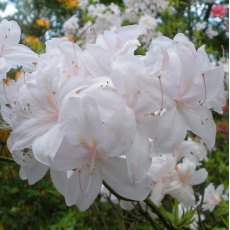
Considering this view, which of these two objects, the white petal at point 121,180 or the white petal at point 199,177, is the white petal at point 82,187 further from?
the white petal at point 199,177

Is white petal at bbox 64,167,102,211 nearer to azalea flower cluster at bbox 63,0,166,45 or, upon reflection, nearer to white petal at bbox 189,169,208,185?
white petal at bbox 189,169,208,185

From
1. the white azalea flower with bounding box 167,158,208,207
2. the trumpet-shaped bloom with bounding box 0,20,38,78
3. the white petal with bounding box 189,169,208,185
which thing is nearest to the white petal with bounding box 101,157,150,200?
the trumpet-shaped bloom with bounding box 0,20,38,78

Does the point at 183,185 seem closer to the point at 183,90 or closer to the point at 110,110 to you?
the point at 183,90

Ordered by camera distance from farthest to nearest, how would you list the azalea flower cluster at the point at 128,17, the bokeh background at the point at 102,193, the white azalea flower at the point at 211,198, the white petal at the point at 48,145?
the azalea flower cluster at the point at 128,17, the white azalea flower at the point at 211,198, the bokeh background at the point at 102,193, the white petal at the point at 48,145

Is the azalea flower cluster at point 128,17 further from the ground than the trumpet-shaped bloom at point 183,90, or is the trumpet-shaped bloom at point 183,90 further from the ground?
the trumpet-shaped bloom at point 183,90

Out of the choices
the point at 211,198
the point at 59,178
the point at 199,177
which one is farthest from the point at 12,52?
the point at 211,198

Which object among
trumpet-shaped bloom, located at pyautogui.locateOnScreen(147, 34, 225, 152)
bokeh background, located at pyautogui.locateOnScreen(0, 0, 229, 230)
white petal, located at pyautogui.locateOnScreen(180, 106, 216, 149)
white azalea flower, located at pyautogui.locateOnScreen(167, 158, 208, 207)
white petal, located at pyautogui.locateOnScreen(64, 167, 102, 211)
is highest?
trumpet-shaped bloom, located at pyautogui.locateOnScreen(147, 34, 225, 152)

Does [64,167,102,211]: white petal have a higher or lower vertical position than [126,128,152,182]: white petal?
lower

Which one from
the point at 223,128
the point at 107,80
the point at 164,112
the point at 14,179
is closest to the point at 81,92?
the point at 107,80

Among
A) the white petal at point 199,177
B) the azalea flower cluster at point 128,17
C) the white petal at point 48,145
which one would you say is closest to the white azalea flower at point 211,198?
the white petal at point 199,177
